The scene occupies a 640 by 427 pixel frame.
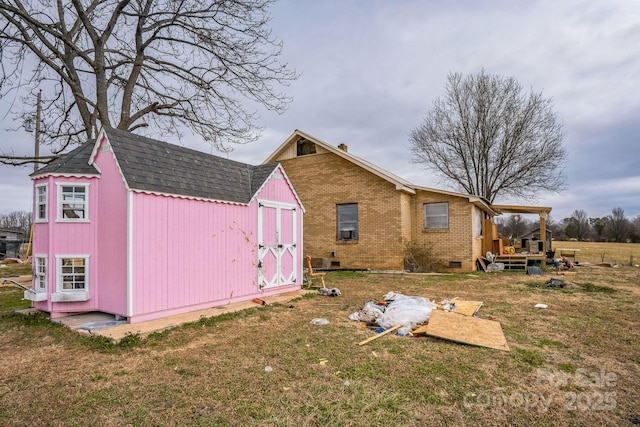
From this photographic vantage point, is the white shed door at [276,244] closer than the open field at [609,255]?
Yes

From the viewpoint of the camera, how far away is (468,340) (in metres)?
5.25

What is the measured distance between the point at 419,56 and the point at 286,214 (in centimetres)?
861

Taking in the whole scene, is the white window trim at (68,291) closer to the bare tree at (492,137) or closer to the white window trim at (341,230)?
the white window trim at (341,230)

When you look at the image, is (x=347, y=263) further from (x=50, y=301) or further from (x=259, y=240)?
(x=50, y=301)

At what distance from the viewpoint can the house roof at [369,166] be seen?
Answer: 15250mm

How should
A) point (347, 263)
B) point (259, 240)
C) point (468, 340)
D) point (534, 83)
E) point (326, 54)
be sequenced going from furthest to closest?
point (534, 83) < point (347, 263) < point (326, 54) < point (259, 240) < point (468, 340)

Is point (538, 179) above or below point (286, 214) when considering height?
above

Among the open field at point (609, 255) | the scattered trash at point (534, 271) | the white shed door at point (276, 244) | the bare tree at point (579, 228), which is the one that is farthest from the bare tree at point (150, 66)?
the bare tree at point (579, 228)

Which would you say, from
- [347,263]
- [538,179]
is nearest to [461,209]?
[347,263]

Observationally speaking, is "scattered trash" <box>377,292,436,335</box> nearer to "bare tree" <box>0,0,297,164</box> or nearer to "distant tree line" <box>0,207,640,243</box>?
"bare tree" <box>0,0,297,164</box>

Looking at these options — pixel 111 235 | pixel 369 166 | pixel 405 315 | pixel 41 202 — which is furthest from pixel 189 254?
pixel 369 166

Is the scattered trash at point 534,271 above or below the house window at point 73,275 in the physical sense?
below

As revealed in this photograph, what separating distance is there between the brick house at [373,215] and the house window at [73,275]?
1143cm

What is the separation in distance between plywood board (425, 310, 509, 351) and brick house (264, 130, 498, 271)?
9423 mm
